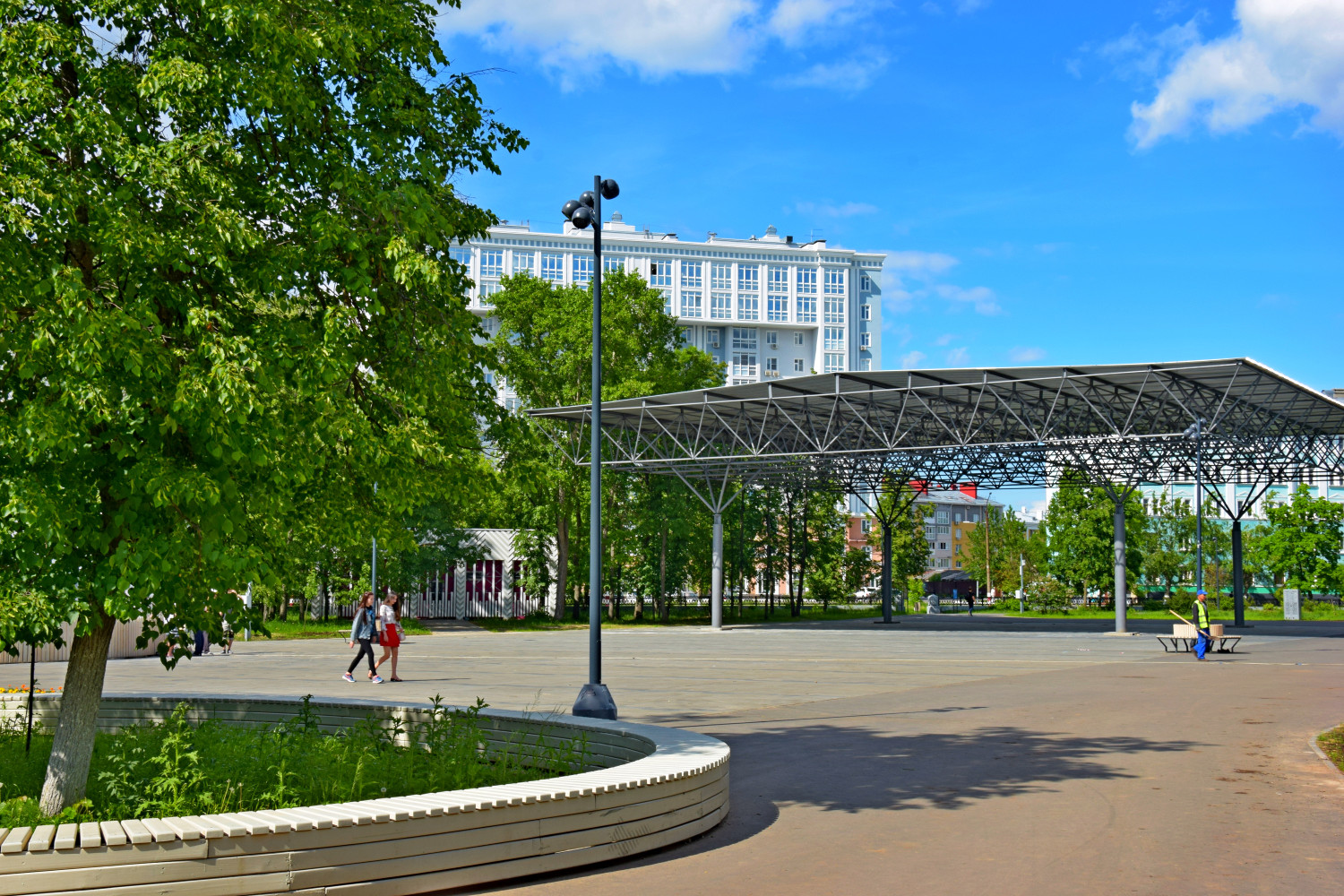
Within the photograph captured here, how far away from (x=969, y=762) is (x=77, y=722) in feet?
27.4

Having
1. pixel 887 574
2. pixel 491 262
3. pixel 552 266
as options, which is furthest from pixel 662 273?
pixel 887 574

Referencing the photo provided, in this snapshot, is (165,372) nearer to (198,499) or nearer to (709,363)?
(198,499)

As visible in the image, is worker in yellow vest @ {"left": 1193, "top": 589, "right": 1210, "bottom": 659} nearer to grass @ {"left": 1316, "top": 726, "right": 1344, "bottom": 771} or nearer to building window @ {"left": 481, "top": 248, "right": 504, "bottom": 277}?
grass @ {"left": 1316, "top": 726, "right": 1344, "bottom": 771}

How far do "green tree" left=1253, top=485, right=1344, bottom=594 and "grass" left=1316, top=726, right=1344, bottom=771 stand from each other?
71.8 metres

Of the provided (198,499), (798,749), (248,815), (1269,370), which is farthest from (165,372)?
(1269,370)

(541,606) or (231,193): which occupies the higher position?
(231,193)

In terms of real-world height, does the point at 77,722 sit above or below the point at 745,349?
below

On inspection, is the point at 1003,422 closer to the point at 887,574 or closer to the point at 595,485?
the point at 887,574

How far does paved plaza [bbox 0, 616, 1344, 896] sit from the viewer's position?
7488 mm

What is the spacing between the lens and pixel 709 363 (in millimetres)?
66438

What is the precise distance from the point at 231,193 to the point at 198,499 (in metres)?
2.07

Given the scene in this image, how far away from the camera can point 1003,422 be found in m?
46.6

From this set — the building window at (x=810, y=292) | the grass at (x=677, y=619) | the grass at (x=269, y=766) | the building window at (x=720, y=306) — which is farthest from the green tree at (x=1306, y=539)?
the grass at (x=269, y=766)

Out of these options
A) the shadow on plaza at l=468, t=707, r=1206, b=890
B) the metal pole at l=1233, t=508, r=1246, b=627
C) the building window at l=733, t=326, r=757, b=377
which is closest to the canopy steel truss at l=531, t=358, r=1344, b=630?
the metal pole at l=1233, t=508, r=1246, b=627
